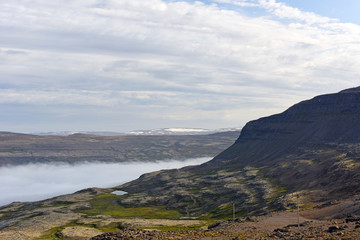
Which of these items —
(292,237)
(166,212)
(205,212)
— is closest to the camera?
(292,237)

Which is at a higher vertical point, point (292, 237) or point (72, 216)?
point (292, 237)

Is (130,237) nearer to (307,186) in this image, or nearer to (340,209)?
(340,209)

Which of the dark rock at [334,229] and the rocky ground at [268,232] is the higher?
the dark rock at [334,229]

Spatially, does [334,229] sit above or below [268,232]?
above

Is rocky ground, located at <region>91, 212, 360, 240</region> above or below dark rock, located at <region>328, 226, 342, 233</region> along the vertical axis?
below

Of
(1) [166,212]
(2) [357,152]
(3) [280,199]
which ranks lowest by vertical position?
(1) [166,212]

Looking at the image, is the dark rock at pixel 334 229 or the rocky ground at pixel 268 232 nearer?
the rocky ground at pixel 268 232

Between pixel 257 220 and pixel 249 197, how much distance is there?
7782 cm

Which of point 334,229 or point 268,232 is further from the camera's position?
point 268,232

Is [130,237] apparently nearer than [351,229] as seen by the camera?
No

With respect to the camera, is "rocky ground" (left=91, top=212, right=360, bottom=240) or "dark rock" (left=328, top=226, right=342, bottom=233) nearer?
"rocky ground" (left=91, top=212, right=360, bottom=240)

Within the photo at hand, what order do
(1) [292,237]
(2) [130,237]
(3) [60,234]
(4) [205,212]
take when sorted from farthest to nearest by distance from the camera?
(4) [205,212] → (3) [60,234] → (2) [130,237] → (1) [292,237]

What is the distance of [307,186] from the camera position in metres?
165

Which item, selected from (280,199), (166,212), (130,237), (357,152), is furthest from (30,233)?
(357,152)
